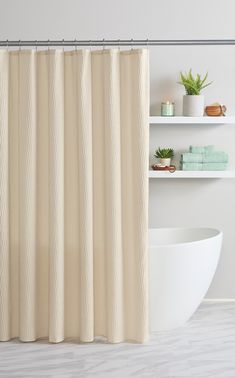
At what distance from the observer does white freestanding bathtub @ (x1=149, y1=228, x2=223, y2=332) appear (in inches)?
150

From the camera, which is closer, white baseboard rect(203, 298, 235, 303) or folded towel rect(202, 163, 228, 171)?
folded towel rect(202, 163, 228, 171)

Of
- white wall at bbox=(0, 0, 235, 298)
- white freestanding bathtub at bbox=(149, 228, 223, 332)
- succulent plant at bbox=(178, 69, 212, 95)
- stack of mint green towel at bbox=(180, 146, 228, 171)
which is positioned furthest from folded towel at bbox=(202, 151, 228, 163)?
white freestanding bathtub at bbox=(149, 228, 223, 332)

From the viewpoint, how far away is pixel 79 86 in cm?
356

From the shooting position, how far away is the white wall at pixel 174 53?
4.59 meters

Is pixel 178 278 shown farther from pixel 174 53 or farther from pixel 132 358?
pixel 174 53

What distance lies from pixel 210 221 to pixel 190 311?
92 cm

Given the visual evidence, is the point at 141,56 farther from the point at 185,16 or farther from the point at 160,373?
the point at 160,373

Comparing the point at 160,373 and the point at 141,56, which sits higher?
the point at 141,56

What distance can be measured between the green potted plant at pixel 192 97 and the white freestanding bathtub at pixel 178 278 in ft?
3.11

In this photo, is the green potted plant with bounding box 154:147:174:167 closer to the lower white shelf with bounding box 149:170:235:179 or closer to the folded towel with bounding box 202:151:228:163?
the lower white shelf with bounding box 149:170:235:179

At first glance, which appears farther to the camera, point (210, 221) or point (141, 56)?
point (210, 221)

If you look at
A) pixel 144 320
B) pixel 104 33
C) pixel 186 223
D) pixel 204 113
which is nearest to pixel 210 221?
pixel 186 223

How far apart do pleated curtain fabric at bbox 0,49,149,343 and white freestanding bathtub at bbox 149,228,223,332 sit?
21 centimetres

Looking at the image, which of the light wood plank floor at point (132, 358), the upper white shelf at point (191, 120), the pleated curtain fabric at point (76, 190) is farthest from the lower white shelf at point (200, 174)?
the light wood plank floor at point (132, 358)
